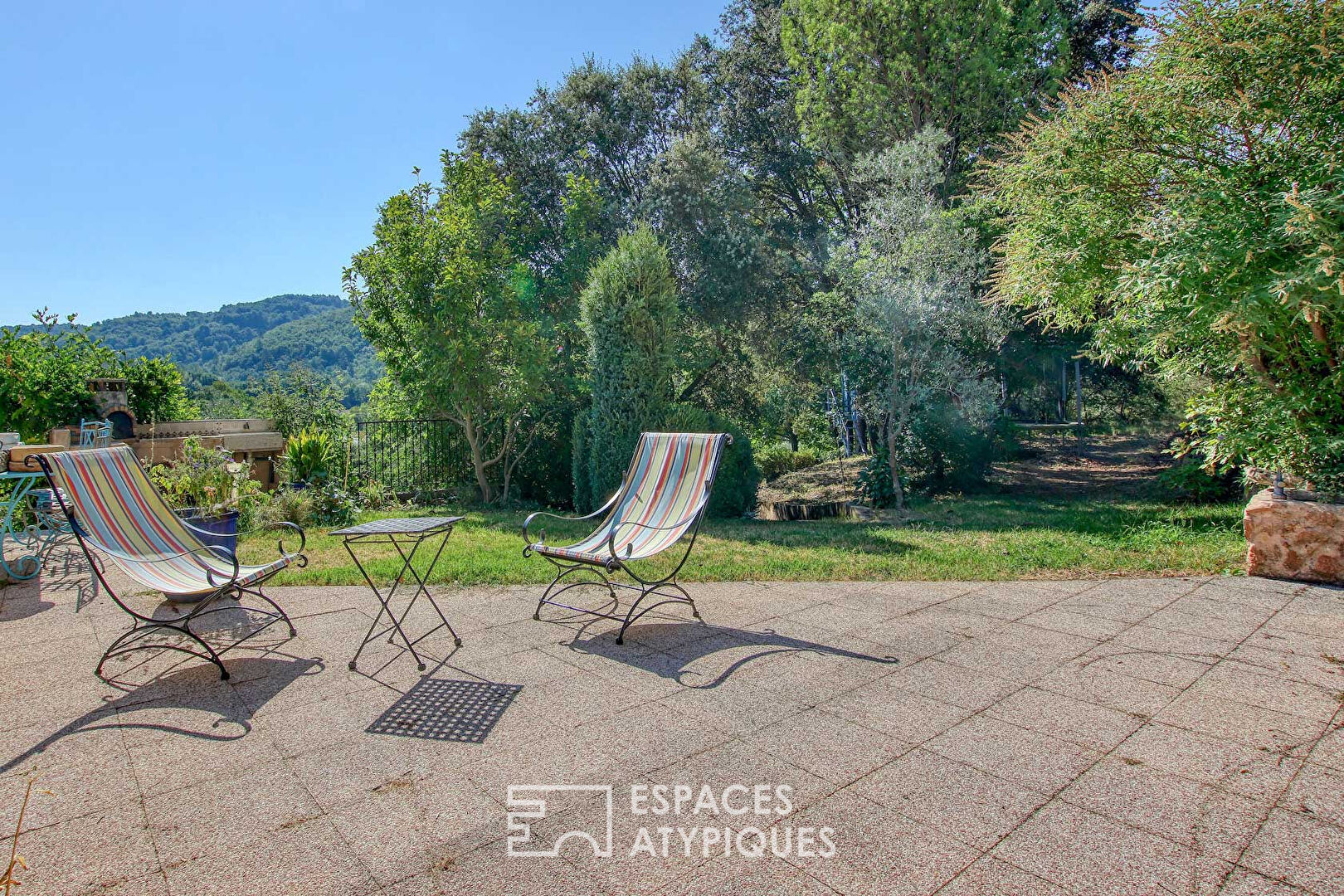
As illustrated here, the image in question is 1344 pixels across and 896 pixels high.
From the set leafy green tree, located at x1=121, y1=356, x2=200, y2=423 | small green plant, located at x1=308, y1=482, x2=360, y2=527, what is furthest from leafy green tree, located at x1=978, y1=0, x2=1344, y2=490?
leafy green tree, located at x1=121, y1=356, x2=200, y2=423

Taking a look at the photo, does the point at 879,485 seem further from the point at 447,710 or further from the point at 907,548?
the point at 447,710

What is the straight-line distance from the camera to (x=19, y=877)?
1776 millimetres

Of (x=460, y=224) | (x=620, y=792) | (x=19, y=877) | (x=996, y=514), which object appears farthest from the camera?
(x=460, y=224)

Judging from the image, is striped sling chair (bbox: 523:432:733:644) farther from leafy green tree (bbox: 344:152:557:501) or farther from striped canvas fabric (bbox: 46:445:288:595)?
leafy green tree (bbox: 344:152:557:501)

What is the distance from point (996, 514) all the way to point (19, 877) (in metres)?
9.27

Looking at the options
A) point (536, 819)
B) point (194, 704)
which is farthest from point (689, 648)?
point (194, 704)

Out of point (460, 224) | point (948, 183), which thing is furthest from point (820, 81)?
point (460, 224)

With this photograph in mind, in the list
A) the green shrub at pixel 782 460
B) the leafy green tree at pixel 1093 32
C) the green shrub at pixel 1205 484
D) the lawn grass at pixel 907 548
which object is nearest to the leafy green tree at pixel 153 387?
the lawn grass at pixel 907 548

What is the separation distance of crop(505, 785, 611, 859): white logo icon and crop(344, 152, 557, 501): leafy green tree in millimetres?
8084

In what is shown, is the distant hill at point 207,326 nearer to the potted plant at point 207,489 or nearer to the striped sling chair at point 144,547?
the potted plant at point 207,489

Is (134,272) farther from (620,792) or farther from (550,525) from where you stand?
(620,792)

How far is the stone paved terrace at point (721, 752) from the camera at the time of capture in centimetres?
178

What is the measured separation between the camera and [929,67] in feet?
41.7

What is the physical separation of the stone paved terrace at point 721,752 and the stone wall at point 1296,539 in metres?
0.70
